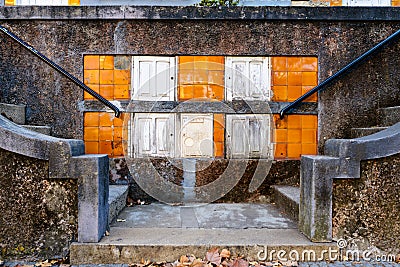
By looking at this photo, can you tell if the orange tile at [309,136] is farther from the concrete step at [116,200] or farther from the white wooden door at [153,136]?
the concrete step at [116,200]

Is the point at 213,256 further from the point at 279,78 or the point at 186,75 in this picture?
the point at 279,78

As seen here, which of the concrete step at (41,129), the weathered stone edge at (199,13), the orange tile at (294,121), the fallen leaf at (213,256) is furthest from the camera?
the orange tile at (294,121)

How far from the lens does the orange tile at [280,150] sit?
4.14m

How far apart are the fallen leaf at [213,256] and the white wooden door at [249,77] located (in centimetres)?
220

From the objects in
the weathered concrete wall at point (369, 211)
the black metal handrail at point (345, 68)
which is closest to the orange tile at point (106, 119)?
the black metal handrail at point (345, 68)

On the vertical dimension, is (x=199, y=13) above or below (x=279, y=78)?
above

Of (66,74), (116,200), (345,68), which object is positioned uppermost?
(345,68)

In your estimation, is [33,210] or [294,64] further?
[294,64]

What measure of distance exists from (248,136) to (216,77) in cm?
91

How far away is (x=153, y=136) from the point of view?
414 cm

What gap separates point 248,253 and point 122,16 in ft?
10.7

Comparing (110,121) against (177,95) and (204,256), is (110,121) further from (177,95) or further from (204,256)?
(204,256)

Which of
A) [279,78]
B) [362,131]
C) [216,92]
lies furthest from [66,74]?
[362,131]

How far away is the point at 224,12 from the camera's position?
4102mm
